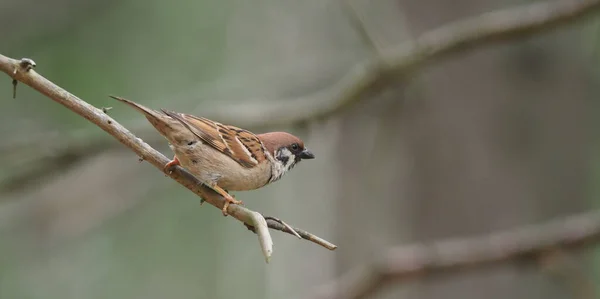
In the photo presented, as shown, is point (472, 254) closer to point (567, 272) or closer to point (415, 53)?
point (567, 272)

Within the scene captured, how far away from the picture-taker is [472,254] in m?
4.16

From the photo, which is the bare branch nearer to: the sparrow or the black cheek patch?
the black cheek patch

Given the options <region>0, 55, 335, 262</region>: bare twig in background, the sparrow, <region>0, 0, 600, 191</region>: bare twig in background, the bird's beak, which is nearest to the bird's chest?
the sparrow

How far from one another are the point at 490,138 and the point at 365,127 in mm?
1287

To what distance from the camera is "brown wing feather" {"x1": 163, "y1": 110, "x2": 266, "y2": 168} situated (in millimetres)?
3150

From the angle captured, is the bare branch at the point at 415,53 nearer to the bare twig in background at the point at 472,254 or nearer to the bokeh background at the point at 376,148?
the bokeh background at the point at 376,148

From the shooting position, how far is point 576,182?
480 cm

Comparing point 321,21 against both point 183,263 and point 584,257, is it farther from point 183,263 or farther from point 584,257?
point 584,257

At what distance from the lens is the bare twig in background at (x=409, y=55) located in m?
4.27

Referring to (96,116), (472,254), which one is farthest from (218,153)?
(472,254)

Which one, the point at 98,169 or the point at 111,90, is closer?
the point at 98,169

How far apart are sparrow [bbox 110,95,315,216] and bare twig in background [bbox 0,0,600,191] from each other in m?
1.19

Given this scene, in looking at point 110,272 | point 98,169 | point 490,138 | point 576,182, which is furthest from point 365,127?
point 110,272

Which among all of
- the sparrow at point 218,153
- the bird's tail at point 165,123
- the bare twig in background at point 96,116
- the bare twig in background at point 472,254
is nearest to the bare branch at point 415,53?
the bare twig in background at point 472,254
